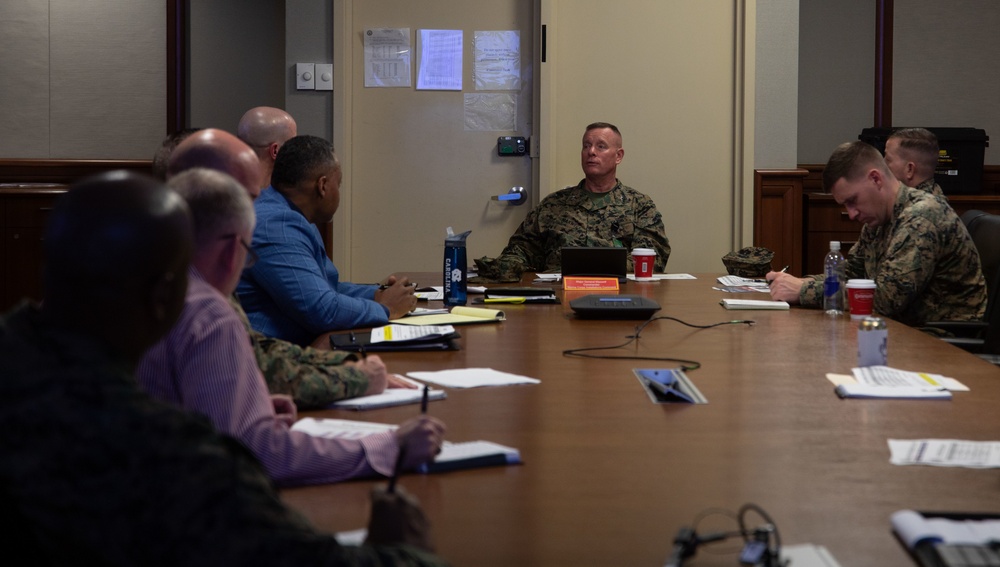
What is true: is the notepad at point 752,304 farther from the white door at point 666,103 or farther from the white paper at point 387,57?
the white paper at point 387,57

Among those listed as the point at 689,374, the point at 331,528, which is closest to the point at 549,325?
the point at 689,374

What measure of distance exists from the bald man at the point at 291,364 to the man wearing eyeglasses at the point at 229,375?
372mm

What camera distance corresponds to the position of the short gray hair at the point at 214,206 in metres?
1.53

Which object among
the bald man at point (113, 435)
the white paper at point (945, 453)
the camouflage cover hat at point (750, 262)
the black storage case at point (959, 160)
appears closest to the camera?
the bald man at point (113, 435)

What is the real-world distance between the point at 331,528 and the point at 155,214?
0.52m

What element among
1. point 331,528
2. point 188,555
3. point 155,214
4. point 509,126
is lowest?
point 331,528

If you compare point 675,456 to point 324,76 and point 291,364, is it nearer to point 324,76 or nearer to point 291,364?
point 291,364

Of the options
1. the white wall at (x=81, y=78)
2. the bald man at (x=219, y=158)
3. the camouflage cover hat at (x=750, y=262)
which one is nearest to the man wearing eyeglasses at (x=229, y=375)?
the bald man at (x=219, y=158)

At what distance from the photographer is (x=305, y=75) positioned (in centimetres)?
574

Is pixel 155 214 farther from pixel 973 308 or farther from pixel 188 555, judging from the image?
pixel 973 308

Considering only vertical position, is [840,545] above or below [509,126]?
below

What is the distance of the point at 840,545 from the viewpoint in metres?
1.28

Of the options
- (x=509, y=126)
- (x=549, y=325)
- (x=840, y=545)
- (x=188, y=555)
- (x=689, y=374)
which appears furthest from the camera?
(x=509, y=126)

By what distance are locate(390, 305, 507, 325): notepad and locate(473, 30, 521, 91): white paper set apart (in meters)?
2.83
